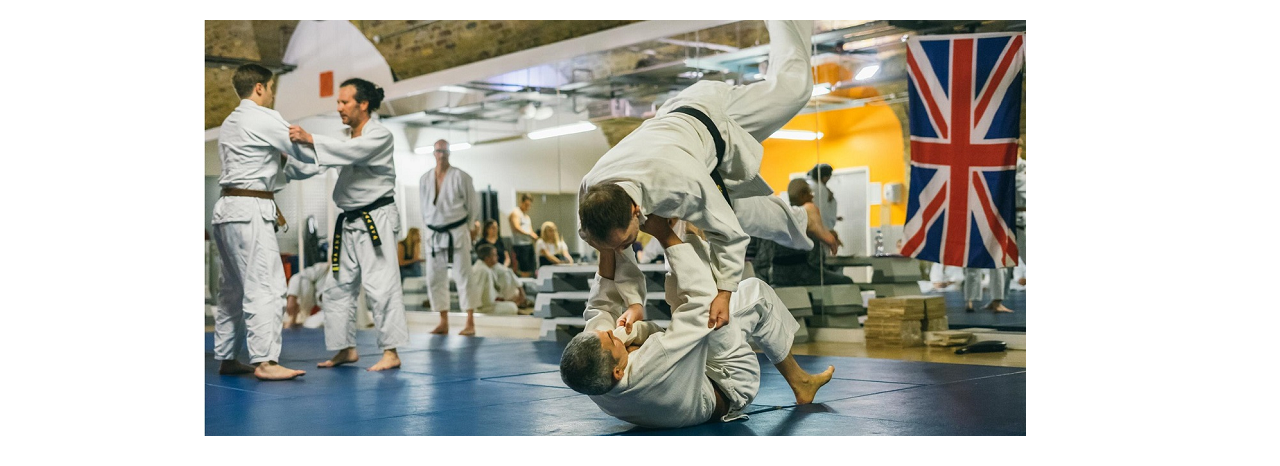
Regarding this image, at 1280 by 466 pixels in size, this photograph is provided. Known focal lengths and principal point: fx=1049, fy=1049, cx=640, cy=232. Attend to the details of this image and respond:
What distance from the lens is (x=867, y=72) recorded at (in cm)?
639

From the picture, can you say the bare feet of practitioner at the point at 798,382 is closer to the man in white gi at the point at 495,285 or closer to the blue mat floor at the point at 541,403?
the blue mat floor at the point at 541,403

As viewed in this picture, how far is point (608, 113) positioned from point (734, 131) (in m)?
4.73

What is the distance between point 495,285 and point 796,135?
3115mm

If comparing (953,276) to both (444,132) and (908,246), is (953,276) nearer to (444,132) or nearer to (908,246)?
(908,246)

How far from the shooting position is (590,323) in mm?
3148

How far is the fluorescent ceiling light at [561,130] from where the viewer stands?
8.34 meters

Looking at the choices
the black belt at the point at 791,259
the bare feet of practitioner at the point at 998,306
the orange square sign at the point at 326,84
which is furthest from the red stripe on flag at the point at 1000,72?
the orange square sign at the point at 326,84

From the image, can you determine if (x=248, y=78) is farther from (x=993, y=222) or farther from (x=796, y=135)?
(x=993, y=222)

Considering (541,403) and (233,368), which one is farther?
(233,368)

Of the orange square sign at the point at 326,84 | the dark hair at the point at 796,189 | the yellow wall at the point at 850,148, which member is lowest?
the dark hair at the point at 796,189

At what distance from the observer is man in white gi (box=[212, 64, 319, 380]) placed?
480 centimetres

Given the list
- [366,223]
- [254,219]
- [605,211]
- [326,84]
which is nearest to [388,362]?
[366,223]

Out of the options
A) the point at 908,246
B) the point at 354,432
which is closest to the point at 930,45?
the point at 908,246

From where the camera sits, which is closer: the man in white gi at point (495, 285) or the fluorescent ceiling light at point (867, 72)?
the fluorescent ceiling light at point (867, 72)
